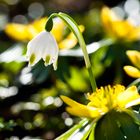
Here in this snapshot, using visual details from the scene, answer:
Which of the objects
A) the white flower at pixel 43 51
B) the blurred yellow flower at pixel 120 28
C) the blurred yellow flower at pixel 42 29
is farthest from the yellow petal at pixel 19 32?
the white flower at pixel 43 51

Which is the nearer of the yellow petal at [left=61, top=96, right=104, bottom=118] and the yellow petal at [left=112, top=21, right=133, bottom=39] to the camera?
the yellow petal at [left=61, top=96, right=104, bottom=118]

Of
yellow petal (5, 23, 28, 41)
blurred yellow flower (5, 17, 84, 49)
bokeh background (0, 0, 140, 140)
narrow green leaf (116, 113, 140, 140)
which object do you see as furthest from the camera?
yellow petal (5, 23, 28, 41)

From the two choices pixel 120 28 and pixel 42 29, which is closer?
pixel 42 29

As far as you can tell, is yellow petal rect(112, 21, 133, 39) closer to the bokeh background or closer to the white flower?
the bokeh background

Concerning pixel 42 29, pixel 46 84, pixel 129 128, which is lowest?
pixel 129 128

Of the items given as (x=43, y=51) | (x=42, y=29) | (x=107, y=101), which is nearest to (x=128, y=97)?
(x=107, y=101)

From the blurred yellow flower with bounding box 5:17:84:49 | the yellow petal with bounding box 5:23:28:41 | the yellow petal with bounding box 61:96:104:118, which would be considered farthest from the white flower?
the yellow petal with bounding box 5:23:28:41

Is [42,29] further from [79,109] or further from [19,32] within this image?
[79,109]
